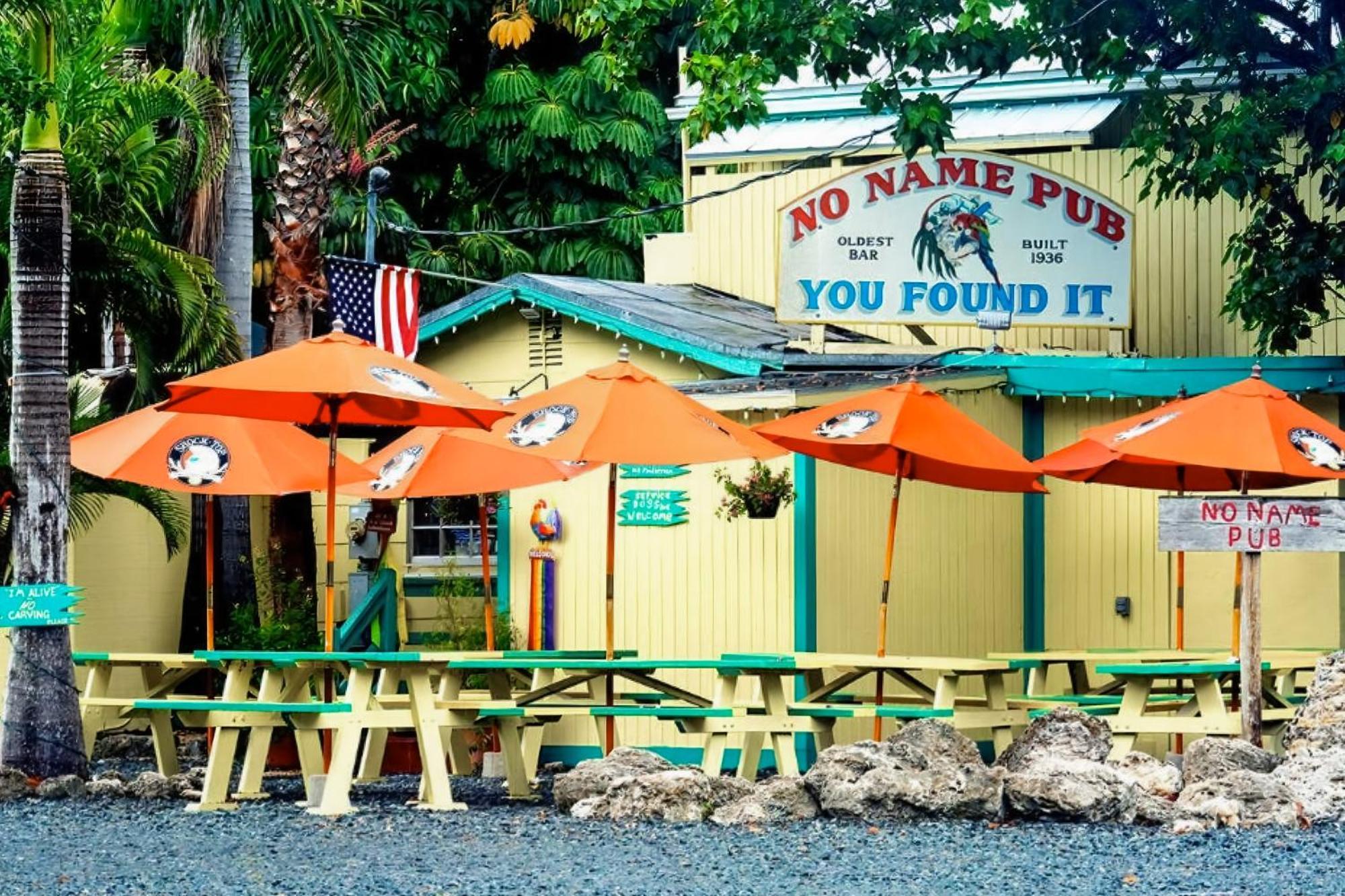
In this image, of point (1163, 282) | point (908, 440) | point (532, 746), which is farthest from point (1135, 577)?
point (532, 746)

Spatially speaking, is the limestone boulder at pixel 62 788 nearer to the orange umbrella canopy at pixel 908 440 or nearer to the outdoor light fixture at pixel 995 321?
the orange umbrella canopy at pixel 908 440

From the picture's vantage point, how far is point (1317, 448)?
13.3m

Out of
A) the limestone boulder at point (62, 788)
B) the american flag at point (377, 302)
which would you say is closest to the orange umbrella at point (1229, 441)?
the american flag at point (377, 302)

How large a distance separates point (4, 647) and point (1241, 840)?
8.60 m

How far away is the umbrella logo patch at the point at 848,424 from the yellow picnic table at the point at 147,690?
12.5ft

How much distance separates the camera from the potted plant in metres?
14.6

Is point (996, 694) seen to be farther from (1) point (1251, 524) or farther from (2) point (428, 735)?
(2) point (428, 735)

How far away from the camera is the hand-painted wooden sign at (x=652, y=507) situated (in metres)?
15.3

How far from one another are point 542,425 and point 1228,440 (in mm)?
3912

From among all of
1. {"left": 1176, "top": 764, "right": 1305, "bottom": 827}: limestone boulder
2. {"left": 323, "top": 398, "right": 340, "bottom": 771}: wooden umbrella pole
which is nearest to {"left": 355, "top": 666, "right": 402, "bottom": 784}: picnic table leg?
{"left": 323, "top": 398, "right": 340, "bottom": 771}: wooden umbrella pole

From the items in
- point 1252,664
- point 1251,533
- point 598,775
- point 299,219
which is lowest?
point 598,775

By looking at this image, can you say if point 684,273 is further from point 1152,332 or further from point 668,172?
point 668,172

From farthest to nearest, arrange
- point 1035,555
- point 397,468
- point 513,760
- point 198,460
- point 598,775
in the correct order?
1. point 1035,555
2. point 397,468
3. point 198,460
4. point 513,760
5. point 598,775

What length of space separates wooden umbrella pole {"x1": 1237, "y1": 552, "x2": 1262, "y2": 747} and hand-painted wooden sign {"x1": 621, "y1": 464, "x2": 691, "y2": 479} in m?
4.19
